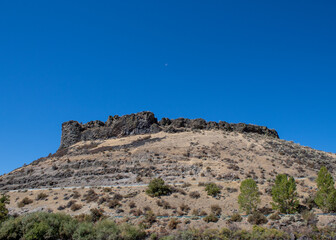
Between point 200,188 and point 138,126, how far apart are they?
1031 inches

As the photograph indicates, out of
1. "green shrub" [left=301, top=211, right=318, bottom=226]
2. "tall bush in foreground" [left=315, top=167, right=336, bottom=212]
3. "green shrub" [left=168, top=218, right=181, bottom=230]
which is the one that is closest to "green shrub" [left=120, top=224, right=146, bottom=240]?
"green shrub" [left=168, top=218, right=181, bottom=230]

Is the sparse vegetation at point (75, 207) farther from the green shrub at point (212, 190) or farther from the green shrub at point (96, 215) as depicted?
the green shrub at point (212, 190)

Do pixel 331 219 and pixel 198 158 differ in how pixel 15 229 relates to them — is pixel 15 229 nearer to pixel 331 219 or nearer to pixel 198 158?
pixel 331 219

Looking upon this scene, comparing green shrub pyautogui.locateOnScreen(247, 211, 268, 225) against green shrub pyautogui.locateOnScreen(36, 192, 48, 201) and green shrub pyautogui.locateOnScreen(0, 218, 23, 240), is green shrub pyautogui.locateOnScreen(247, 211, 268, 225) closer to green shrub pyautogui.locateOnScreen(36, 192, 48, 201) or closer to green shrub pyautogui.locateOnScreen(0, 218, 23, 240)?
green shrub pyautogui.locateOnScreen(0, 218, 23, 240)

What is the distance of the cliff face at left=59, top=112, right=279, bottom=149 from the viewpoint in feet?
162

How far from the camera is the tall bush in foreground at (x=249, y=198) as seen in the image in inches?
765

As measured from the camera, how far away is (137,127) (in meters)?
49.7

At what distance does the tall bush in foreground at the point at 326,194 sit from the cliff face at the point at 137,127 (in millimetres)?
30013

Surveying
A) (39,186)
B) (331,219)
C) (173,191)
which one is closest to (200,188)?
(173,191)

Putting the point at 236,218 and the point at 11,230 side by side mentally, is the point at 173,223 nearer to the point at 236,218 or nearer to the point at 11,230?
the point at 236,218

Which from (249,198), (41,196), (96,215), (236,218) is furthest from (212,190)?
(41,196)

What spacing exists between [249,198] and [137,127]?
32.8 m

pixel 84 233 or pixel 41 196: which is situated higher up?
pixel 41 196

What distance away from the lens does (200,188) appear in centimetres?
2594
